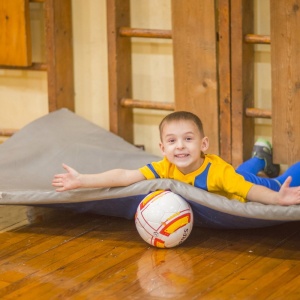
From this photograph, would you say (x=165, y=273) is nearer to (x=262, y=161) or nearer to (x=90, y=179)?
(x=90, y=179)

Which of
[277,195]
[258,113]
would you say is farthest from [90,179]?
[258,113]

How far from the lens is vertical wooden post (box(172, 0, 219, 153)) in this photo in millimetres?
3977

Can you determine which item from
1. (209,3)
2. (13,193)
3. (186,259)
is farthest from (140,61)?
(186,259)

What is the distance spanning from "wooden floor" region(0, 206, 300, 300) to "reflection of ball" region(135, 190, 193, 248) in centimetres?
6

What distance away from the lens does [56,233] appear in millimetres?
3299

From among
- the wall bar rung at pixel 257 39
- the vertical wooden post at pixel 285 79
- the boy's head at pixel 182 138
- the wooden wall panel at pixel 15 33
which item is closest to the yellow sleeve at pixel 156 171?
the boy's head at pixel 182 138

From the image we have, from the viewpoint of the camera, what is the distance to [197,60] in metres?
4.03

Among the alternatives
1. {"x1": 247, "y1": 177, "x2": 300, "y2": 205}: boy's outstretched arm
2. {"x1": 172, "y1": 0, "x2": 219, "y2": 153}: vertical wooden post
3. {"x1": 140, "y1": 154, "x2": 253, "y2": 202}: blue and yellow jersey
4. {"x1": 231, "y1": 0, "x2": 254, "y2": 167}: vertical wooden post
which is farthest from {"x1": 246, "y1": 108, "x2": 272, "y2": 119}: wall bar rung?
{"x1": 247, "y1": 177, "x2": 300, "y2": 205}: boy's outstretched arm

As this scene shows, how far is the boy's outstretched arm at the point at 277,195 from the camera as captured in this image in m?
2.90

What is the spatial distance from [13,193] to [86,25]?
1.47 m

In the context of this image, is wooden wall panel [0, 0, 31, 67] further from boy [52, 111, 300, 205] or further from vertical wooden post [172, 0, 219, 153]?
boy [52, 111, 300, 205]

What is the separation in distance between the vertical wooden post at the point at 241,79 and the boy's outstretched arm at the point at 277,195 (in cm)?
100

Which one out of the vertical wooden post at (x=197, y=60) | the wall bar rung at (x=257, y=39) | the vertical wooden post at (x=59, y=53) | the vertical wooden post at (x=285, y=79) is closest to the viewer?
the vertical wooden post at (x=285, y=79)

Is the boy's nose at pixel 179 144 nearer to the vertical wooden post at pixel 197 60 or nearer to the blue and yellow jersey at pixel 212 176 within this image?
the blue and yellow jersey at pixel 212 176
